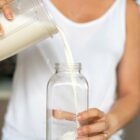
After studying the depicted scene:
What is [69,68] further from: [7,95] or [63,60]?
[7,95]

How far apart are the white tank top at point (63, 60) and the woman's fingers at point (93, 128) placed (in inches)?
8.9

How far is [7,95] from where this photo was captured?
1.81 m

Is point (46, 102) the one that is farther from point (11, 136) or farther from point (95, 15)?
point (95, 15)

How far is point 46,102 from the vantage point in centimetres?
103

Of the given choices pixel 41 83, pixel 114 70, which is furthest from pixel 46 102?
pixel 114 70

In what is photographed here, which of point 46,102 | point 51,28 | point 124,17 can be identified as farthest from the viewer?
point 124,17

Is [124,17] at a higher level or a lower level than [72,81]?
higher

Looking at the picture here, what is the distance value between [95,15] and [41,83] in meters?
0.22

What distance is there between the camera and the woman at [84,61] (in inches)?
42.0

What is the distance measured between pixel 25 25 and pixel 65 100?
0.25 m

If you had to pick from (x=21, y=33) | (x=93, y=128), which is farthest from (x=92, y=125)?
(x=21, y=33)

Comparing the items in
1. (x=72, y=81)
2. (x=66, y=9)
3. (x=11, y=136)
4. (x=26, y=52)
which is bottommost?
(x=11, y=136)

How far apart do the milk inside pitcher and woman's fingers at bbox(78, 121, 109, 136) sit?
0.20 meters

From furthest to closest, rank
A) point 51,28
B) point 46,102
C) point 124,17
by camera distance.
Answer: point 124,17 → point 46,102 → point 51,28
